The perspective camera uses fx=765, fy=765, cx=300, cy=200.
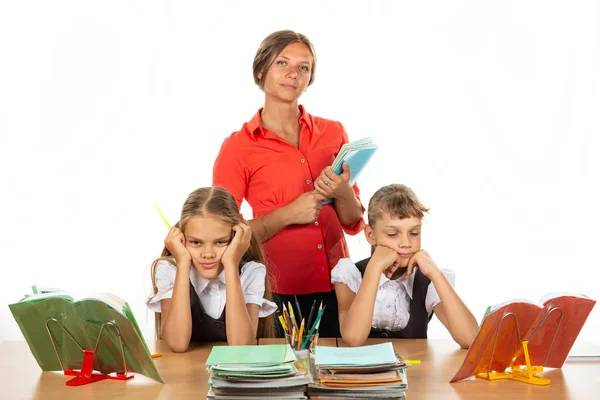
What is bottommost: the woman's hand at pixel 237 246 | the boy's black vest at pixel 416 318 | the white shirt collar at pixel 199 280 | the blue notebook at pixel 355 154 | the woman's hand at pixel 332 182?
the boy's black vest at pixel 416 318

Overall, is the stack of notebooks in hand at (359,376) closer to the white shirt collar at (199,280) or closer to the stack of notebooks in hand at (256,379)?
→ the stack of notebooks in hand at (256,379)

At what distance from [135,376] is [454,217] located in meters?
2.90

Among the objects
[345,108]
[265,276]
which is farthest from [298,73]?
[345,108]

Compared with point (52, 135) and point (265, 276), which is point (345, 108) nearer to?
point (52, 135)

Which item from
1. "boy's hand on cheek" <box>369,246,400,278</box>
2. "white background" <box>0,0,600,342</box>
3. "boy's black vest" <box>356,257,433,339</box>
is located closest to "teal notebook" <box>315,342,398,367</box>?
"boy's hand on cheek" <box>369,246,400,278</box>

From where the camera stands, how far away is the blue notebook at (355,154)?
96.6 inches

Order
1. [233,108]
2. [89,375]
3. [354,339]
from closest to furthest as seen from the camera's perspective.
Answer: [89,375], [354,339], [233,108]

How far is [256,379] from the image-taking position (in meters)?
1.63

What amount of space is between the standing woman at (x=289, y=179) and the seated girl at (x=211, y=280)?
24 centimetres

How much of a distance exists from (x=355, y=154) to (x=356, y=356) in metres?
0.87

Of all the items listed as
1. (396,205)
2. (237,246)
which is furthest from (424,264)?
(237,246)

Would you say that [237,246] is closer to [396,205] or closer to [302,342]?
[302,342]

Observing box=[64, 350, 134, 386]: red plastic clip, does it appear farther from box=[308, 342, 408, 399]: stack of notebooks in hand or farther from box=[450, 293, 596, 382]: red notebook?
box=[450, 293, 596, 382]: red notebook

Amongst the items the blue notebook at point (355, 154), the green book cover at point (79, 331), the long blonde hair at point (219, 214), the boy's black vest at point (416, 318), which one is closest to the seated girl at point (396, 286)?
the boy's black vest at point (416, 318)
